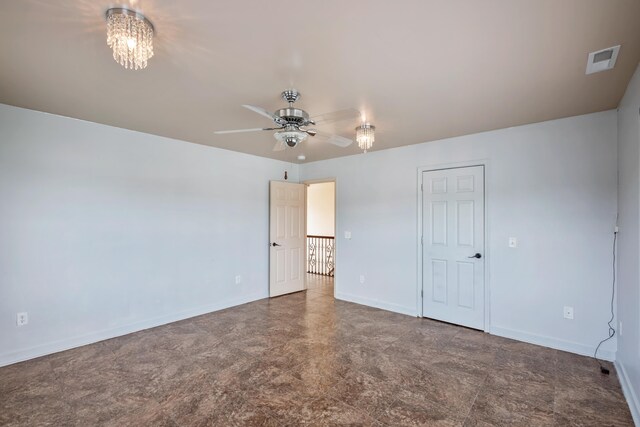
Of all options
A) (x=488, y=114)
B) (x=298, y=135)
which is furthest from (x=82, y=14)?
(x=488, y=114)

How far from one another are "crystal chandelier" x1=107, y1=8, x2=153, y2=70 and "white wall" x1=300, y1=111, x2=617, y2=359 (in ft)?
11.8

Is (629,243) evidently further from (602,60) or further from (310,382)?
(310,382)

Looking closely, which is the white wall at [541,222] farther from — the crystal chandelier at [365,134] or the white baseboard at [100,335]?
the white baseboard at [100,335]

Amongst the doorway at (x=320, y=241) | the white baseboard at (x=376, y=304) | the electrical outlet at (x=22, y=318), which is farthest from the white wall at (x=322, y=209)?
the electrical outlet at (x=22, y=318)

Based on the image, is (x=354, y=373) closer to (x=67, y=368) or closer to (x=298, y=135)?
(x=298, y=135)

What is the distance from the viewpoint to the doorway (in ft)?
21.6

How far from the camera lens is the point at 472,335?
369 centimetres

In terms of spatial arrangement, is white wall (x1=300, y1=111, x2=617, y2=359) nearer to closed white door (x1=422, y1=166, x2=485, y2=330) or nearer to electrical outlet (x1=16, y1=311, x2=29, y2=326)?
closed white door (x1=422, y1=166, x2=485, y2=330)

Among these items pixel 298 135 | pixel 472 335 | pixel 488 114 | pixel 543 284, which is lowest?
pixel 472 335

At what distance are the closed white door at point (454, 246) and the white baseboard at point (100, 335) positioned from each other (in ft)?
10.0

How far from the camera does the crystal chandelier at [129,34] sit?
1589 millimetres

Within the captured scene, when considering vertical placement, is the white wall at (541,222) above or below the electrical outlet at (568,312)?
above

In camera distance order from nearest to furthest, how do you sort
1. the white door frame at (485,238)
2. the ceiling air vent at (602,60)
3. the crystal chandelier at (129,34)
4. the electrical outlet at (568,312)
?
the crystal chandelier at (129,34)
the ceiling air vent at (602,60)
the electrical outlet at (568,312)
the white door frame at (485,238)

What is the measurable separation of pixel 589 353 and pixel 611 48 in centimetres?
287
